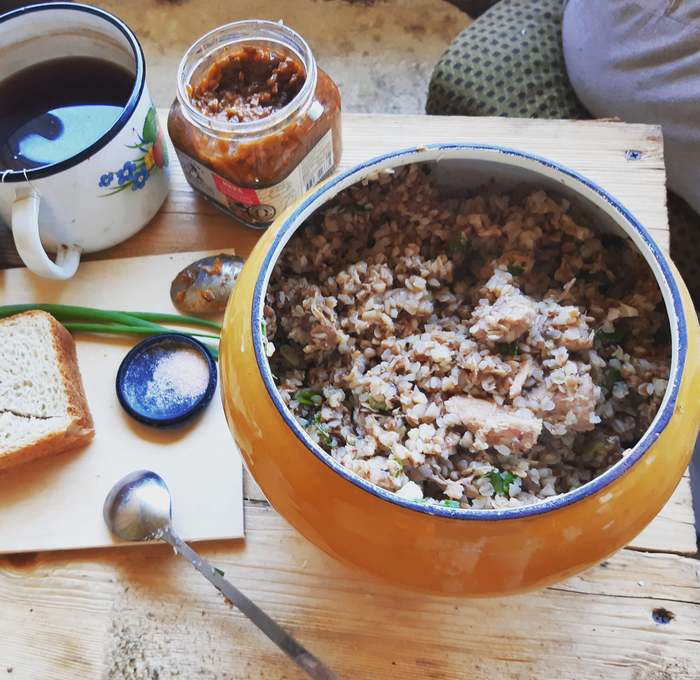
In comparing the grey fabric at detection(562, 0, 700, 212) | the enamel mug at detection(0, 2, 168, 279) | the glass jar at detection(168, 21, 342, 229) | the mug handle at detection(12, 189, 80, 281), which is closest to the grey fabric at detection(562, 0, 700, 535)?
the grey fabric at detection(562, 0, 700, 212)

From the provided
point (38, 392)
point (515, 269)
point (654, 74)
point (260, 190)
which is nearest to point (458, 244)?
point (515, 269)

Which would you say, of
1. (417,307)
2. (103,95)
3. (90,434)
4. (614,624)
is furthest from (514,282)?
(103,95)

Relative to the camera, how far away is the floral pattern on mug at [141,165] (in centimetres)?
98

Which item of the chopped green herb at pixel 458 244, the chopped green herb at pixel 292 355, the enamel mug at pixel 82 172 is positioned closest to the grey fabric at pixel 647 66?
the chopped green herb at pixel 458 244

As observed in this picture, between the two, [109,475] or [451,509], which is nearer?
[451,509]

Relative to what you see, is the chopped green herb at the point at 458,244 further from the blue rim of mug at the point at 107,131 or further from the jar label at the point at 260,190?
the blue rim of mug at the point at 107,131

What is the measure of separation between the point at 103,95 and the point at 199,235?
23cm

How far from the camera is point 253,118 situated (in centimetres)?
97

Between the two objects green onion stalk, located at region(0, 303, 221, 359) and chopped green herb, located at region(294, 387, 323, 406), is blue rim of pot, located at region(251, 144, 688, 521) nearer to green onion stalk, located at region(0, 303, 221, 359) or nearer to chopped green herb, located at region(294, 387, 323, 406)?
chopped green herb, located at region(294, 387, 323, 406)

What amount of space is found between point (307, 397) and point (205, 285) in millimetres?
347

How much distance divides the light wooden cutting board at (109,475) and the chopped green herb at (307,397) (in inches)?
9.7

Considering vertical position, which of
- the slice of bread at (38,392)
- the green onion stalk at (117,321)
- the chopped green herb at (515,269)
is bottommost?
the slice of bread at (38,392)

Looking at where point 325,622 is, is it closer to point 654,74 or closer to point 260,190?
point 260,190

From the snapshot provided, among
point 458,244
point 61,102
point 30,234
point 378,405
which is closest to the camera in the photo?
point 378,405
